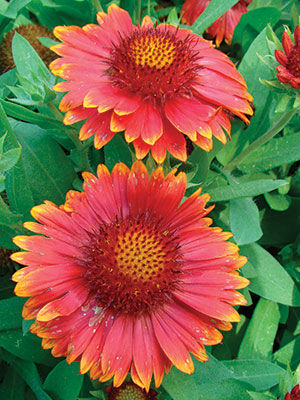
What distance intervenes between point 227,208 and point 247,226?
0.17m

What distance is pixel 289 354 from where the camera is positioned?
1175mm

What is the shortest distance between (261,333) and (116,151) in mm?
608

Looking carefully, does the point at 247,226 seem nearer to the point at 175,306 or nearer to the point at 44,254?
the point at 175,306

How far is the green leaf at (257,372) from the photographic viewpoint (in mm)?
1042

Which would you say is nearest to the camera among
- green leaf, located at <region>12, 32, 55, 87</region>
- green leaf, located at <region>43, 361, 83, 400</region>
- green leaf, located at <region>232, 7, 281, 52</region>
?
green leaf, located at <region>43, 361, 83, 400</region>

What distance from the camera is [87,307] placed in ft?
2.68

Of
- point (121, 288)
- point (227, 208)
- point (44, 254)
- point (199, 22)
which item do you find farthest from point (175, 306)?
point (199, 22)

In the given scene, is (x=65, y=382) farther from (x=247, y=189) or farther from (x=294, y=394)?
(x=247, y=189)

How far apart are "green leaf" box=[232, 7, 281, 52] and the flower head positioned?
37 centimetres

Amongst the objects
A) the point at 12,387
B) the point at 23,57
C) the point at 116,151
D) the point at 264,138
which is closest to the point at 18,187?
the point at 116,151

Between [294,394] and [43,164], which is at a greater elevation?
[43,164]

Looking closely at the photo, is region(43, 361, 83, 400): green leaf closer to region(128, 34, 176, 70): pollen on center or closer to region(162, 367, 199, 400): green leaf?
region(162, 367, 199, 400): green leaf

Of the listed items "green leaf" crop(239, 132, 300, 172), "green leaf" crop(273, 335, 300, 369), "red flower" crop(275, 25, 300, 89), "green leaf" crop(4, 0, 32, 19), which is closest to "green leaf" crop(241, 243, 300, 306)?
"green leaf" crop(273, 335, 300, 369)

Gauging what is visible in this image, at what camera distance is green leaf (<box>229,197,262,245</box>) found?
3.39ft
